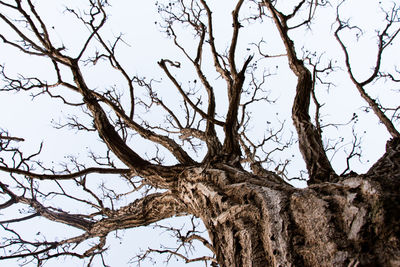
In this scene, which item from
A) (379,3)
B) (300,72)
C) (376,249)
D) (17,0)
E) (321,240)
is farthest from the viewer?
(379,3)

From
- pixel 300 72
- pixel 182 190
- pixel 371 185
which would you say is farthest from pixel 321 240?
pixel 300 72

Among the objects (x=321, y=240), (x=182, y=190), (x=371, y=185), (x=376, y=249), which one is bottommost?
(x=376, y=249)

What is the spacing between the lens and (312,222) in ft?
5.20

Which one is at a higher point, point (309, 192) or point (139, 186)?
point (139, 186)

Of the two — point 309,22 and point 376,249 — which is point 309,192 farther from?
point 309,22

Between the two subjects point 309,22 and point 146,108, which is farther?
point 146,108

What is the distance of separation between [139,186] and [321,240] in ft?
15.4

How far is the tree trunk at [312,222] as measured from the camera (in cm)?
128

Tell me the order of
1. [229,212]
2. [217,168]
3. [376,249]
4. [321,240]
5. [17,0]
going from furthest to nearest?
[17,0]
[217,168]
[229,212]
[321,240]
[376,249]

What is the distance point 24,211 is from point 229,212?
502 cm

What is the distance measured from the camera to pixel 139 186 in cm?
563

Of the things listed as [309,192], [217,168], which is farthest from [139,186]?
[309,192]

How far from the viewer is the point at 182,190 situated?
324 centimetres

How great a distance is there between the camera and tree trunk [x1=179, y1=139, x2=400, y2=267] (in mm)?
1276
